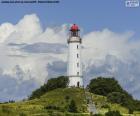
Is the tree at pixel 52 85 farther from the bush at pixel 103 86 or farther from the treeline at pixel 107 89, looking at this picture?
the bush at pixel 103 86

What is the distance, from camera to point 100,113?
13262 cm

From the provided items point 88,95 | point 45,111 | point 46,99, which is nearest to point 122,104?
point 88,95

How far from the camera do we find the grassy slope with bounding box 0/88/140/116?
128 m

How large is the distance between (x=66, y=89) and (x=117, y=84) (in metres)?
15.0

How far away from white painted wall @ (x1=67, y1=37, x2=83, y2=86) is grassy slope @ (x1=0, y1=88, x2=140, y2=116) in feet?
15.8

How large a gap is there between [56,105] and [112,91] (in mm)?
24653

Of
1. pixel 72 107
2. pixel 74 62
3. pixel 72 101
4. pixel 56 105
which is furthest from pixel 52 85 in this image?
pixel 72 107

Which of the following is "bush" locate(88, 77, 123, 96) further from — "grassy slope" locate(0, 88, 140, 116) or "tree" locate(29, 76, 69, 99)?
"tree" locate(29, 76, 69, 99)

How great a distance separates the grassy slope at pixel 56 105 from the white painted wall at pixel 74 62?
480cm

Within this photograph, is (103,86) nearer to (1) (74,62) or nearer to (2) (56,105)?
(1) (74,62)

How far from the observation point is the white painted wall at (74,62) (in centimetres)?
16225

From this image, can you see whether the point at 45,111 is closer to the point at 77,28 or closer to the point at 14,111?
the point at 14,111

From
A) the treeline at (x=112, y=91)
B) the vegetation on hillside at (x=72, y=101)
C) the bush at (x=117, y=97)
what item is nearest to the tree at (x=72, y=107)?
the vegetation on hillside at (x=72, y=101)

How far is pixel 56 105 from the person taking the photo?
14150 centimetres
